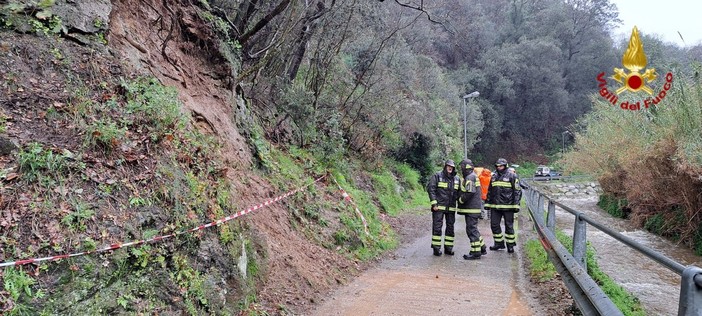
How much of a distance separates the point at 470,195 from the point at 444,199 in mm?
519

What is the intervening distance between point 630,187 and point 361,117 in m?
11.0

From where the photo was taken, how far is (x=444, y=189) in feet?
31.7

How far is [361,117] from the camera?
65.2 feet

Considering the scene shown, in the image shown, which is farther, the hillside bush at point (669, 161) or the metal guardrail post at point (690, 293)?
the hillside bush at point (669, 161)

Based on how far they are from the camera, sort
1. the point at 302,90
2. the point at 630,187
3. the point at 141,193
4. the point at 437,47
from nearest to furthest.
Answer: the point at 141,193 < the point at 302,90 < the point at 630,187 < the point at 437,47

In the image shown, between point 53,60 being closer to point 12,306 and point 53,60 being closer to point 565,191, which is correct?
point 12,306

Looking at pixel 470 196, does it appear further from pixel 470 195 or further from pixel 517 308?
pixel 517 308

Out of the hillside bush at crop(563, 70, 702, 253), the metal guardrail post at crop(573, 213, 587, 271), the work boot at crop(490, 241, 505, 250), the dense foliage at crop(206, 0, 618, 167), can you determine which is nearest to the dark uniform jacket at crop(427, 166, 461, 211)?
the work boot at crop(490, 241, 505, 250)

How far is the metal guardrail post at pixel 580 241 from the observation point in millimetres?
5520

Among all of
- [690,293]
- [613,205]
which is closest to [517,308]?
[690,293]

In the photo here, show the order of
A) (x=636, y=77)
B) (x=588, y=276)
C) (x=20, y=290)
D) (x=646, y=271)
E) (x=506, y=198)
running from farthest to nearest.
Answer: (x=636, y=77)
(x=506, y=198)
(x=646, y=271)
(x=588, y=276)
(x=20, y=290)

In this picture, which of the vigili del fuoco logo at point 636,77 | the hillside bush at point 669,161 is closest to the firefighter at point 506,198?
the hillside bush at point 669,161

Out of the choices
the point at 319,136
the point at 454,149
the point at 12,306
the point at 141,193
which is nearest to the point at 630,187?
the point at 319,136

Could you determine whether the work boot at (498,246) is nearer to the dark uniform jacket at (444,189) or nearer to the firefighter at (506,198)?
the firefighter at (506,198)
